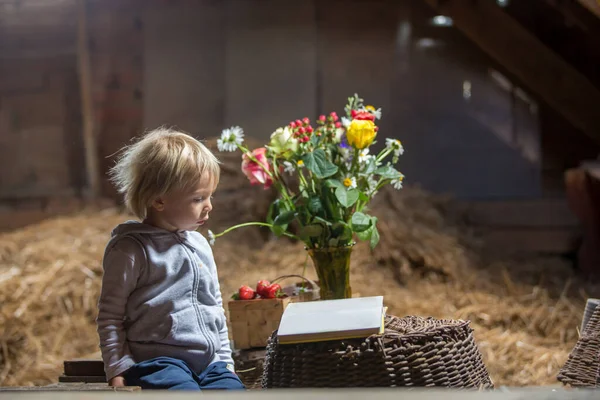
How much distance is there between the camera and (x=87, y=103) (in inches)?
172

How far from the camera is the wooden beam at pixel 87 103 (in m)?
4.30

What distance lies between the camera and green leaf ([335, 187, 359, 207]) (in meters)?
1.92

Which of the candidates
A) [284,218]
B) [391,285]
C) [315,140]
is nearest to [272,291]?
[284,218]

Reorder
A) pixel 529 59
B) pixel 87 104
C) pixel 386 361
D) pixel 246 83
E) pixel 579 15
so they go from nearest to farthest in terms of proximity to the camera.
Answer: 1. pixel 386 361
2. pixel 579 15
3. pixel 529 59
4. pixel 246 83
5. pixel 87 104

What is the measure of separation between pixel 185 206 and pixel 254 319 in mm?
442

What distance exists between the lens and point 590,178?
11.5 feet

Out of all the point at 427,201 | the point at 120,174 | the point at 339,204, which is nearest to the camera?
the point at 120,174

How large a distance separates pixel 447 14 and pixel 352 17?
0.56 meters

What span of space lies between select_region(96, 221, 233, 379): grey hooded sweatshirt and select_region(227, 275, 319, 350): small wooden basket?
0.26 meters

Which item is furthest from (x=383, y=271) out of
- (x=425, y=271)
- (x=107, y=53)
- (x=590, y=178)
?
(x=107, y=53)

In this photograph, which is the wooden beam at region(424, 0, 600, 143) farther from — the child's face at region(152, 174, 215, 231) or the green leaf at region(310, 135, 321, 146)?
the child's face at region(152, 174, 215, 231)

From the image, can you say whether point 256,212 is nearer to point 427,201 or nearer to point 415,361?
point 427,201

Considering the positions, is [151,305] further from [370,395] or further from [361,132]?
[370,395]

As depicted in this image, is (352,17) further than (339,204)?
Yes
